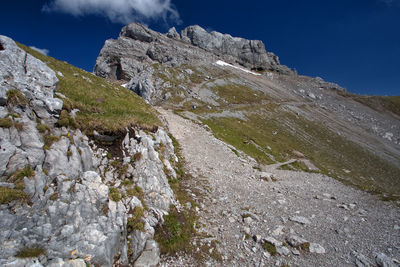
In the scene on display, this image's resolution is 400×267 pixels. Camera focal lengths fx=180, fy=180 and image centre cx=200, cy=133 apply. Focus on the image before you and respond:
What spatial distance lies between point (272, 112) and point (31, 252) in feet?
231

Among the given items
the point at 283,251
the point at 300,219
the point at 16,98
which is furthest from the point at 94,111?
the point at 300,219

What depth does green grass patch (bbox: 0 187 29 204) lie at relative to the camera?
661cm

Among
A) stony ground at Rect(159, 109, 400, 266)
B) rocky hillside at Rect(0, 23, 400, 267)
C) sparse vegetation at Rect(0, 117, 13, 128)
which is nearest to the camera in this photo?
rocky hillside at Rect(0, 23, 400, 267)

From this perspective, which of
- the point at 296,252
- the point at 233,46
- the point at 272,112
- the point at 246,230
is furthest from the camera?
the point at 233,46

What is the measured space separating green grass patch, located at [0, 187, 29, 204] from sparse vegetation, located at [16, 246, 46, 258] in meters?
1.91

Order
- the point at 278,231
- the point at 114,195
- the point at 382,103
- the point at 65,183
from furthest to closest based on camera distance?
the point at 382,103 < the point at 278,231 < the point at 114,195 < the point at 65,183

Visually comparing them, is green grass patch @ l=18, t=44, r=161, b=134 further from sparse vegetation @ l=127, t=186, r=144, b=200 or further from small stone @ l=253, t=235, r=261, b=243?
small stone @ l=253, t=235, r=261, b=243

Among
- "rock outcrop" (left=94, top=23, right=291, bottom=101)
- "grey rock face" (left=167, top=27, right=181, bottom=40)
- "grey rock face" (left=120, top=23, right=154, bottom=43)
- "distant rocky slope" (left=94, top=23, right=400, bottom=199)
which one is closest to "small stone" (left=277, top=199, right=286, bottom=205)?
"distant rocky slope" (left=94, top=23, right=400, bottom=199)

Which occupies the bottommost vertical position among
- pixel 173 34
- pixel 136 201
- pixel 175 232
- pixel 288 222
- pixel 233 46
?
pixel 175 232

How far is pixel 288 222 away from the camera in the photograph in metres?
13.1

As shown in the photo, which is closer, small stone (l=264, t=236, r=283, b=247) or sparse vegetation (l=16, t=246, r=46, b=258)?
sparse vegetation (l=16, t=246, r=46, b=258)

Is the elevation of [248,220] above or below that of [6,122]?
below

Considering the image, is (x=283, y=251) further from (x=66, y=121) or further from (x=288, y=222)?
(x=66, y=121)

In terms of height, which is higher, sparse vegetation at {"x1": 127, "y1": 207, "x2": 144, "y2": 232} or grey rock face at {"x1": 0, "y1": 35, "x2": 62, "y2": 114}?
grey rock face at {"x1": 0, "y1": 35, "x2": 62, "y2": 114}
